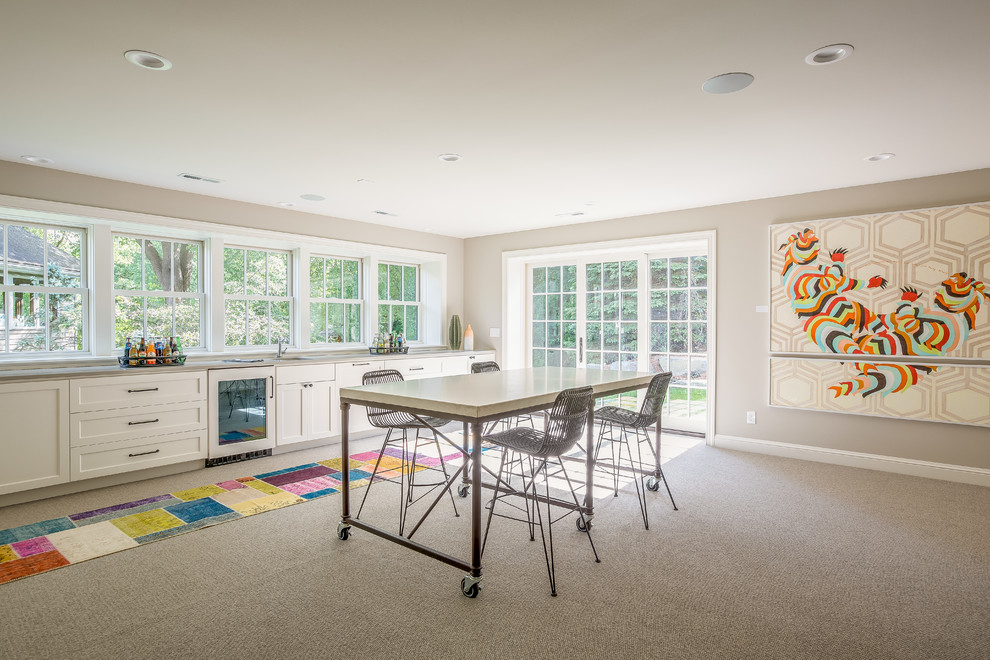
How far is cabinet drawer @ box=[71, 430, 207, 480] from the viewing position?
13.5 ft

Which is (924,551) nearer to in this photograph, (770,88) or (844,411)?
(844,411)

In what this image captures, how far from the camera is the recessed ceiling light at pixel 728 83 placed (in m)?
2.67

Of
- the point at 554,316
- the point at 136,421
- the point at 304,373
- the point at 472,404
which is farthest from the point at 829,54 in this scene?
the point at 136,421

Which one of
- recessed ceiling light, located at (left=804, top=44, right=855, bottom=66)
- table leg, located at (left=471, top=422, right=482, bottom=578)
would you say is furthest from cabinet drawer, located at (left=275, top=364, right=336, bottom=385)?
recessed ceiling light, located at (left=804, top=44, right=855, bottom=66)

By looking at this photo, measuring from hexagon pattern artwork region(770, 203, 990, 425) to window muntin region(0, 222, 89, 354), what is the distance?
6.34m

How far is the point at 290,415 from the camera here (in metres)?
5.32

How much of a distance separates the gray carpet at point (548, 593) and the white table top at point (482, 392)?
0.87 meters

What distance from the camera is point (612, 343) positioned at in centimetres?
670

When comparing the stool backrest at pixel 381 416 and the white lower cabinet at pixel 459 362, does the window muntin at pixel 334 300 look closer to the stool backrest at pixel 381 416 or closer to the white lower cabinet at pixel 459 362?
the white lower cabinet at pixel 459 362

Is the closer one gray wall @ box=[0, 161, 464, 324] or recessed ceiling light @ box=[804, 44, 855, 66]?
recessed ceiling light @ box=[804, 44, 855, 66]

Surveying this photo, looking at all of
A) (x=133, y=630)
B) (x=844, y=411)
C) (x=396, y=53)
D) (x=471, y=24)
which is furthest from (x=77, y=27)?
(x=844, y=411)

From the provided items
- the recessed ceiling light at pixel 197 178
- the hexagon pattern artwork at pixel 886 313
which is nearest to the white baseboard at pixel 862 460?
the hexagon pattern artwork at pixel 886 313

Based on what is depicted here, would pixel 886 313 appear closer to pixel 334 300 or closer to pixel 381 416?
pixel 381 416

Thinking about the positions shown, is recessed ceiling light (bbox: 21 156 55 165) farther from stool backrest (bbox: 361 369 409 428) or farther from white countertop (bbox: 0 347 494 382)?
stool backrest (bbox: 361 369 409 428)
